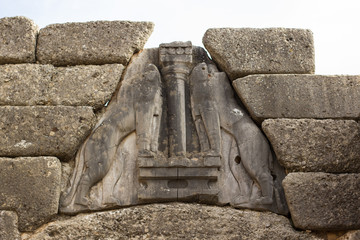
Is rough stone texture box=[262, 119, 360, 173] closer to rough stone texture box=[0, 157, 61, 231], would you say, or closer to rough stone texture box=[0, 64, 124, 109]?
rough stone texture box=[0, 64, 124, 109]

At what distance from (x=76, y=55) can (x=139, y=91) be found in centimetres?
73

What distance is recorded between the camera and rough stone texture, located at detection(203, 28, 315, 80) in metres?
5.43

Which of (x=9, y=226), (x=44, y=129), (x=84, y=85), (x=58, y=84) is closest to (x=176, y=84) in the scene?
(x=84, y=85)

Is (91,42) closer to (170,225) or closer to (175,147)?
(175,147)

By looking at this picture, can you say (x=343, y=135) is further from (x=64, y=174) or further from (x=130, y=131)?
(x=64, y=174)

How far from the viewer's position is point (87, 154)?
504 cm

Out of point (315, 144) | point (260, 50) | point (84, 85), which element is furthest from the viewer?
point (260, 50)

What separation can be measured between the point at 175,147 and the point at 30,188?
132cm

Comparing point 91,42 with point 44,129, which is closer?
point 44,129

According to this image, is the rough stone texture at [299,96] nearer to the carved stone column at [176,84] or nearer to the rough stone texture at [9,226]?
the carved stone column at [176,84]


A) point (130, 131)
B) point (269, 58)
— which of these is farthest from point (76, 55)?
point (269, 58)

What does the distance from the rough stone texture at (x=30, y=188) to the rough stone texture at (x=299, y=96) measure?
1879 millimetres

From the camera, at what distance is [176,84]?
5332 millimetres

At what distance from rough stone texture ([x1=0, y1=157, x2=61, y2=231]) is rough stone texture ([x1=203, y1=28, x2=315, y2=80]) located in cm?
186
